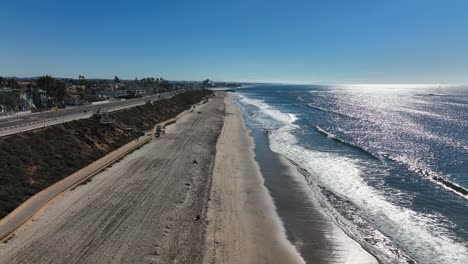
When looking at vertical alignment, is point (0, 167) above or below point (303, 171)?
above

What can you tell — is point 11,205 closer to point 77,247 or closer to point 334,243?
point 77,247

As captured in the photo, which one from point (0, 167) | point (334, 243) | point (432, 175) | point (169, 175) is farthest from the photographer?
point (432, 175)

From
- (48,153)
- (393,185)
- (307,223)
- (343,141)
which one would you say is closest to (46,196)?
(48,153)

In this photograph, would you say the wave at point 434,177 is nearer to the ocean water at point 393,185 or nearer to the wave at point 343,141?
the ocean water at point 393,185

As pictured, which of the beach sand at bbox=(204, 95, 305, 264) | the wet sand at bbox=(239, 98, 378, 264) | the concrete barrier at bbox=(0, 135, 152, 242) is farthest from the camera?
the concrete barrier at bbox=(0, 135, 152, 242)

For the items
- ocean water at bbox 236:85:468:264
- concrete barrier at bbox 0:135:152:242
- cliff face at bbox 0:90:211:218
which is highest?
cliff face at bbox 0:90:211:218

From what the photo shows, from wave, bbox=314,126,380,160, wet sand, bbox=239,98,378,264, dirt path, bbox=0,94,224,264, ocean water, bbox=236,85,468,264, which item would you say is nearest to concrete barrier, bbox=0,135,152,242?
dirt path, bbox=0,94,224,264

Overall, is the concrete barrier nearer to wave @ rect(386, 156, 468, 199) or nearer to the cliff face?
the cliff face

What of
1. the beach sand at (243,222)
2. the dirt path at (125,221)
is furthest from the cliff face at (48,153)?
the beach sand at (243,222)

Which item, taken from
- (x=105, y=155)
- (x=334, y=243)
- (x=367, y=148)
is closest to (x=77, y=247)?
(x=334, y=243)
